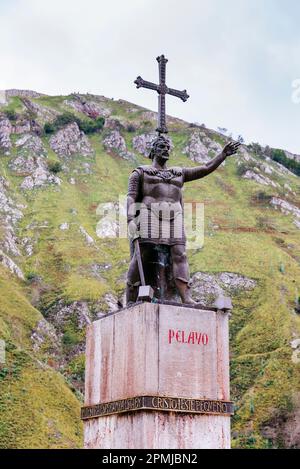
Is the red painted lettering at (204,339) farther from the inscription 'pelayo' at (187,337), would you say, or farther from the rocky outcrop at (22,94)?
the rocky outcrop at (22,94)

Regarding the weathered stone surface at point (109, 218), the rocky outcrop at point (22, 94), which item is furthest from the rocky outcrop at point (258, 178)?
the rocky outcrop at point (22, 94)

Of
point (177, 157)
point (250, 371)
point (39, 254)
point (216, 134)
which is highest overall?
point (216, 134)

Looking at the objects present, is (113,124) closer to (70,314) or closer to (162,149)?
(70,314)

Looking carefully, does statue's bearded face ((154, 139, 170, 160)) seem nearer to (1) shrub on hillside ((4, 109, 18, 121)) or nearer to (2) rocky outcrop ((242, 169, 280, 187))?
(2) rocky outcrop ((242, 169, 280, 187))

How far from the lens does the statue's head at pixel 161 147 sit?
480 inches

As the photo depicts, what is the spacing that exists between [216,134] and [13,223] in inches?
1736

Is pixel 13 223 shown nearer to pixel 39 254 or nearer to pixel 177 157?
pixel 39 254

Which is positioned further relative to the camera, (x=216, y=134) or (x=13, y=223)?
(x=216, y=134)

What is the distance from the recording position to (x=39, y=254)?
2724 inches

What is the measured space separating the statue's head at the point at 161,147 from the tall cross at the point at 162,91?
0.20 metres

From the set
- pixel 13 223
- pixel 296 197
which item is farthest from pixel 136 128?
pixel 13 223

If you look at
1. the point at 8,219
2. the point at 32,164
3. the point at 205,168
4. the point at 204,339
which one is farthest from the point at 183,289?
the point at 32,164

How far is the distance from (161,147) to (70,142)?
8813 cm

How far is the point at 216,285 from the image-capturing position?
6188 centimetres
